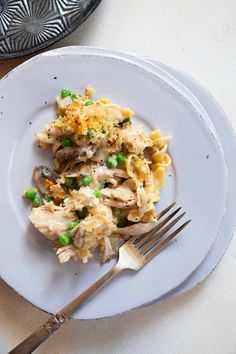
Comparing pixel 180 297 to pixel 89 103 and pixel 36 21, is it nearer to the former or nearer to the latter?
pixel 89 103

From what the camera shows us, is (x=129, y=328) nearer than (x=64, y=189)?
No

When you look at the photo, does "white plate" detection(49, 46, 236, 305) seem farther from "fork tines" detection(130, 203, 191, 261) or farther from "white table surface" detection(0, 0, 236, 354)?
"fork tines" detection(130, 203, 191, 261)

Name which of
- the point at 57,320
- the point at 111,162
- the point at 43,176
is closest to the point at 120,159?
the point at 111,162

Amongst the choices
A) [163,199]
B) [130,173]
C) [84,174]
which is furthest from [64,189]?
[163,199]

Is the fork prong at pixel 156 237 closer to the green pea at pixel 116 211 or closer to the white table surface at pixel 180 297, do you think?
the green pea at pixel 116 211

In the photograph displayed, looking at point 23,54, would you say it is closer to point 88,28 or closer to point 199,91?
point 88,28

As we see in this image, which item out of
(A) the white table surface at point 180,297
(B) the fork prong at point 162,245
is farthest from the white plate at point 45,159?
(A) the white table surface at point 180,297
